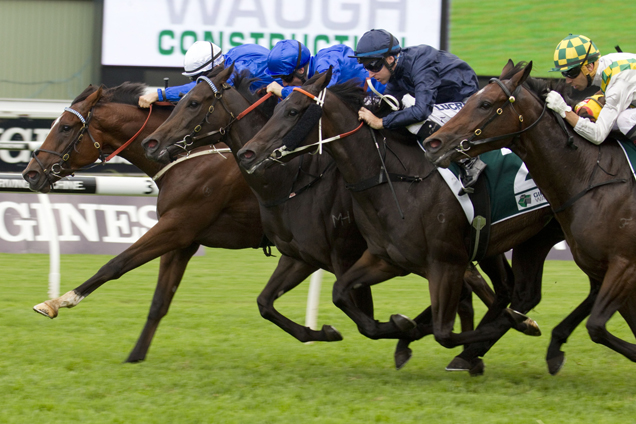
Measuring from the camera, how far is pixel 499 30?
1376cm

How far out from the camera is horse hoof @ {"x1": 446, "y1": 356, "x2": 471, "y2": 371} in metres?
5.09

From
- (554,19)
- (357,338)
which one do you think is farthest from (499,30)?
(357,338)

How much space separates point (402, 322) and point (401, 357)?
1.50 feet

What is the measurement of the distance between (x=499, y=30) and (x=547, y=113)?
31.7ft

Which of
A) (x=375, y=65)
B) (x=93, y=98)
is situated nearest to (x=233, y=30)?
(x=93, y=98)

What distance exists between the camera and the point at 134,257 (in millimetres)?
5262

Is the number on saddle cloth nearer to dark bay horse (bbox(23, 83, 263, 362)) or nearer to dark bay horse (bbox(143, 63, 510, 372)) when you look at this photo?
dark bay horse (bbox(143, 63, 510, 372))

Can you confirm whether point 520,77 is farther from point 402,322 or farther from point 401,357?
point 401,357

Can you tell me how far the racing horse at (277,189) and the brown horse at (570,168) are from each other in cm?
95

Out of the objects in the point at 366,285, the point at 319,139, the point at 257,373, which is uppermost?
the point at 319,139

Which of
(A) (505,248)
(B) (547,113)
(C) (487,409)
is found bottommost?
(C) (487,409)

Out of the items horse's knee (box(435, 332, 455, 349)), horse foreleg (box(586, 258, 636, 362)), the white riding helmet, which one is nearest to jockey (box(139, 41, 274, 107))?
the white riding helmet

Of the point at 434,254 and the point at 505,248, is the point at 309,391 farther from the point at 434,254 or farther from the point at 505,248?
the point at 505,248

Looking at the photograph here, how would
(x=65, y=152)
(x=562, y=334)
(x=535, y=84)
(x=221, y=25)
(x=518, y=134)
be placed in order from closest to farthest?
(x=518, y=134), (x=535, y=84), (x=562, y=334), (x=65, y=152), (x=221, y=25)
